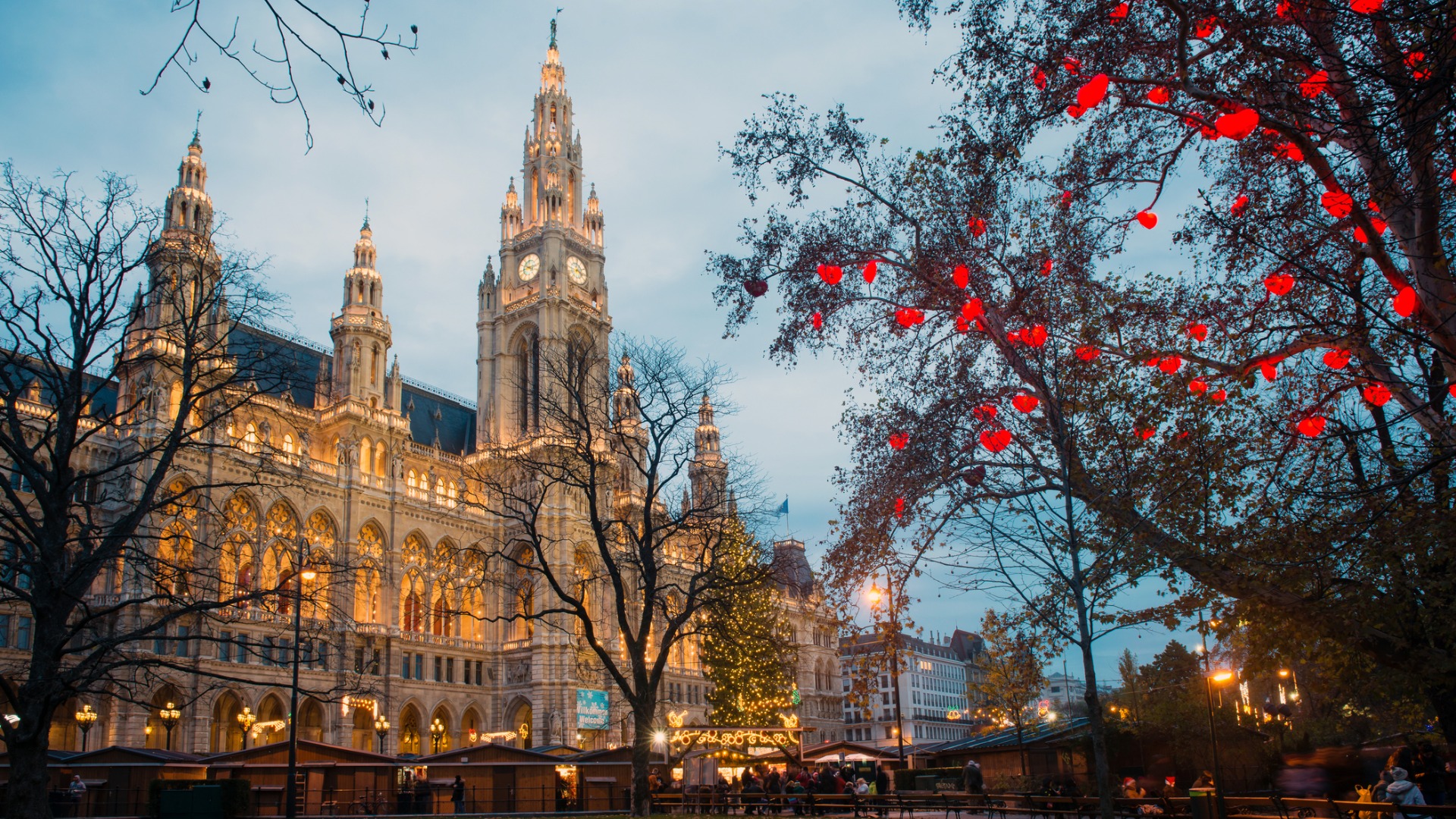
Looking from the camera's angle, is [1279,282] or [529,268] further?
[529,268]

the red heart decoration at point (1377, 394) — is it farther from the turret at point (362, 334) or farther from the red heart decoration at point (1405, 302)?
the turret at point (362, 334)

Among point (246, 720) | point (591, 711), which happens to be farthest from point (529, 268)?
point (246, 720)

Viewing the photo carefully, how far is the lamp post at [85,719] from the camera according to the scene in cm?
3544

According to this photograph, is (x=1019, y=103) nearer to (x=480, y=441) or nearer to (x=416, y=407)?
(x=480, y=441)

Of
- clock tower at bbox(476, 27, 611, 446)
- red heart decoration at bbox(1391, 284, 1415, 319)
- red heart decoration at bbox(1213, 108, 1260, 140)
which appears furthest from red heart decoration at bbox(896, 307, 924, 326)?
clock tower at bbox(476, 27, 611, 446)

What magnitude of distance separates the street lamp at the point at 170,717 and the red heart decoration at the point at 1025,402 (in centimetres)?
2160

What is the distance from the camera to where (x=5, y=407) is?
52.5 ft

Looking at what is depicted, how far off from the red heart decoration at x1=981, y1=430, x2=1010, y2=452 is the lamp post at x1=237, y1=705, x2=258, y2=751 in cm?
3782

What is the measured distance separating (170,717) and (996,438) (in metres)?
28.7

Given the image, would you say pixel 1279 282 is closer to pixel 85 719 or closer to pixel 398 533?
pixel 85 719

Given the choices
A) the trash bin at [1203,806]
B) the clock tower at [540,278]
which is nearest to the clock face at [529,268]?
the clock tower at [540,278]

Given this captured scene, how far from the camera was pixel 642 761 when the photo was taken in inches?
797

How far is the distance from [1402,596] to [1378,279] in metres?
4.29

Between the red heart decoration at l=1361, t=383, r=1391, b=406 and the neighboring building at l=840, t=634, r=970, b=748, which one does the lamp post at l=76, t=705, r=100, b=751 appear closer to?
the red heart decoration at l=1361, t=383, r=1391, b=406
